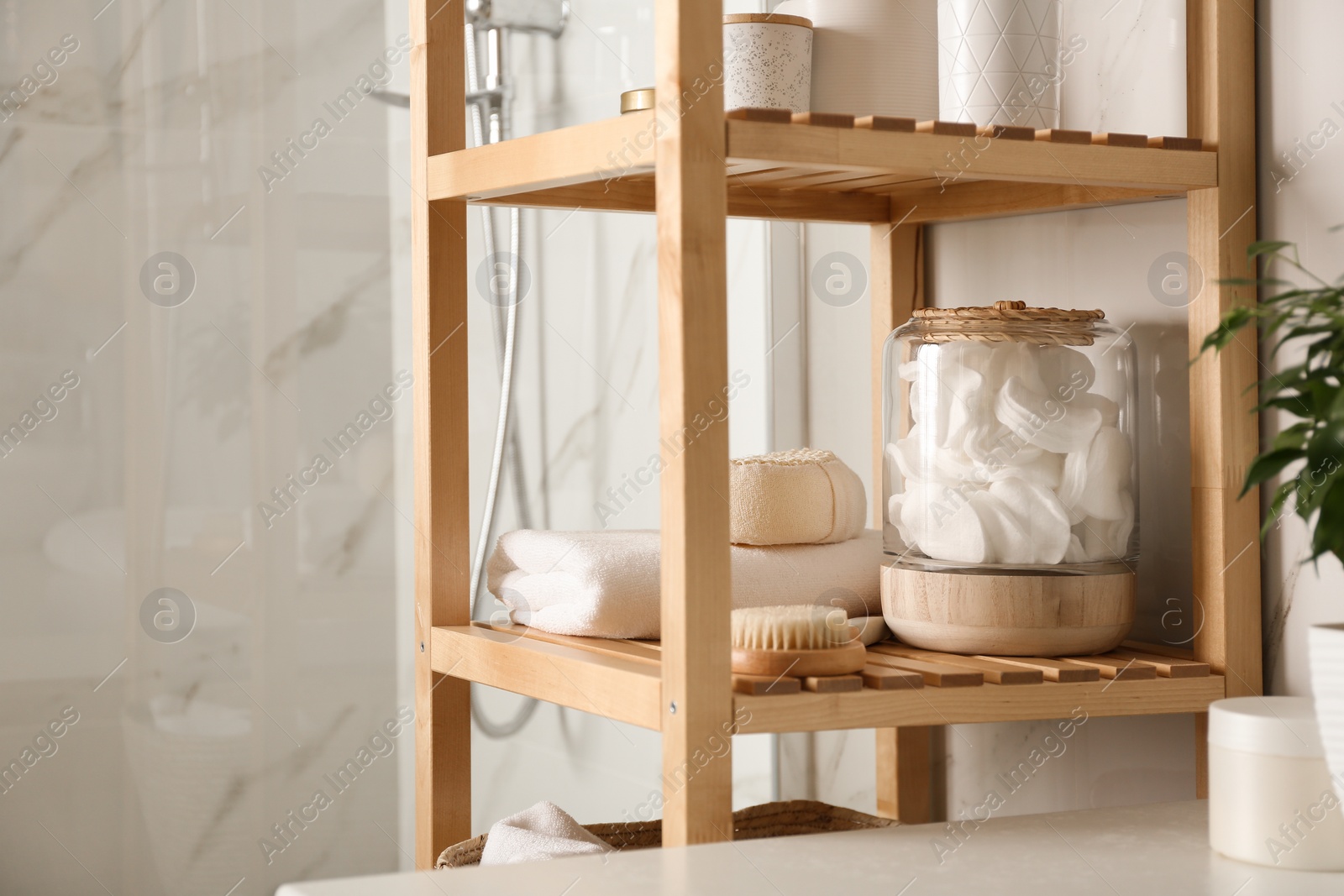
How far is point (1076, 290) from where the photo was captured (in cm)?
103

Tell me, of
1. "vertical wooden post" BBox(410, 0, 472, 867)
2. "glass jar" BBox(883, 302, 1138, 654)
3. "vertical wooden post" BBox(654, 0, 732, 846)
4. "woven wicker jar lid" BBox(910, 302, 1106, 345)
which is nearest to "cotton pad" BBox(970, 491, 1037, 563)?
"glass jar" BBox(883, 302, 1138, 654)

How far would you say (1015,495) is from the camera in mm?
854

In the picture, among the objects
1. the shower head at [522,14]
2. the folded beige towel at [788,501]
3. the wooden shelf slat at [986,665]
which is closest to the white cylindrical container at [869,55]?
the folded beige towel at [788,501]

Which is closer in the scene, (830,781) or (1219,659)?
(1219,659)

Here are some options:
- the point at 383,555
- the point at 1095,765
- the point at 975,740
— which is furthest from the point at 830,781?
the point at 383,555

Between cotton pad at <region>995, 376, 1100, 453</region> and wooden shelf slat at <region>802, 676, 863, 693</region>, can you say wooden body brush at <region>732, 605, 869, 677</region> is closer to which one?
wooden shelf slat at <region>802, 676, 863, 693</region>

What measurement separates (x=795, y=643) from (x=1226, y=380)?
316mm

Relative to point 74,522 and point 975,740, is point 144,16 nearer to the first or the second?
point 74,522

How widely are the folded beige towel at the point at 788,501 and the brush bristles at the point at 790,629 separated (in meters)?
0.16

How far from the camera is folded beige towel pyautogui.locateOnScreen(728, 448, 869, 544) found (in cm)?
97

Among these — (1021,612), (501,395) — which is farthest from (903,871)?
(501,395)

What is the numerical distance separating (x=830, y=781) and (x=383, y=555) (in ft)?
1.62

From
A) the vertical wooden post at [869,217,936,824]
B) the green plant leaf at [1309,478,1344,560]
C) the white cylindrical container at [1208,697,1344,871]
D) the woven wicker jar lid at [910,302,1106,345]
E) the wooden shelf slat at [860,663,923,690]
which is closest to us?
the green plant leaf at [1309,478,1344,560]

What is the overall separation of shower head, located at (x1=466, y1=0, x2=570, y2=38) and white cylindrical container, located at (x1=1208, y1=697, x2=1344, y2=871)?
103 cm
